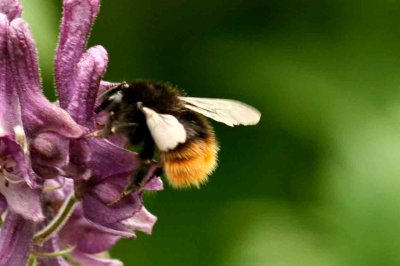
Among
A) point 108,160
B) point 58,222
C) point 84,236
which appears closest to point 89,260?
point 84,236

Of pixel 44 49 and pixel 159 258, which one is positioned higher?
pixel 44 49

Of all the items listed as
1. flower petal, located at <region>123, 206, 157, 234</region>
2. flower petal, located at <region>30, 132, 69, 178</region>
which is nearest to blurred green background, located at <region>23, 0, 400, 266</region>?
flower petal, located at <region>123, 206, 157, 234</region>

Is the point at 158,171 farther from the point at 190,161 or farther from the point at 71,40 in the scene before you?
the point at 71,40

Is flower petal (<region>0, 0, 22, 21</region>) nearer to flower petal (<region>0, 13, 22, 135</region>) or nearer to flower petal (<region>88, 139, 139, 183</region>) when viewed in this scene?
flower petal (<region>0, 13, 22, 135</region>)

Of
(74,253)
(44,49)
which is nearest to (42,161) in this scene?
(74,253)

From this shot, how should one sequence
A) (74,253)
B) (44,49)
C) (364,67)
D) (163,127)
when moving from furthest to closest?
1. (364,67)
2. (44,49)
3. (74,253)
4. (163,127)

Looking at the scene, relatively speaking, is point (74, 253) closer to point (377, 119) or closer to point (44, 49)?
point (44, 49)
